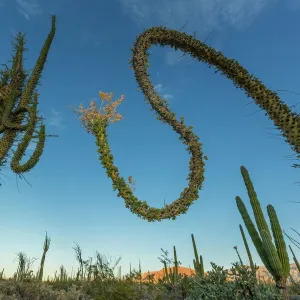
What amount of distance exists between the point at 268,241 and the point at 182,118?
666 centimetres

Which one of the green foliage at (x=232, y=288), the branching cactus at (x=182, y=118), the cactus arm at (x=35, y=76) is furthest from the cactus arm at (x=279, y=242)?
the cactus arm at (x=35, y=76)

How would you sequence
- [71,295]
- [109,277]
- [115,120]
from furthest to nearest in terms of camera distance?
1. [109,277]
2. [71,295]
3. [115,120]

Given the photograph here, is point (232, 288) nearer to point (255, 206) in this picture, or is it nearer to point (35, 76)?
point (255, 206)

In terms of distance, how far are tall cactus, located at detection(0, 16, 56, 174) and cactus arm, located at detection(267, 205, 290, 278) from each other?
8.42 meters

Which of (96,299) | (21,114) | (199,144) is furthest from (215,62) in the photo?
(21,114)

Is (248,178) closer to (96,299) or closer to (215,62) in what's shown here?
(96,299)

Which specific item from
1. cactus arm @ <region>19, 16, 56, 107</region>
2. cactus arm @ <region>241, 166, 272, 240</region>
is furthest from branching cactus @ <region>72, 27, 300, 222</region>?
cactus arm @ <region>19, 16, 56, 107</region>

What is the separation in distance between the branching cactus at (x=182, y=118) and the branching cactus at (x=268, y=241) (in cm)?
645

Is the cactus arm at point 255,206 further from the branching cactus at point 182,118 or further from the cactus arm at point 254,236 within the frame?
the branching cactus at point 182,118

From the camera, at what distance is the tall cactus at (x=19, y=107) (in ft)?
38.9

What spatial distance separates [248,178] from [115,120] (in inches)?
289


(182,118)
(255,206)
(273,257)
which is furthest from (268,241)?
(182,118)

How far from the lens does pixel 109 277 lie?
43.1 feet

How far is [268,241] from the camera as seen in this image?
30.6 ft
